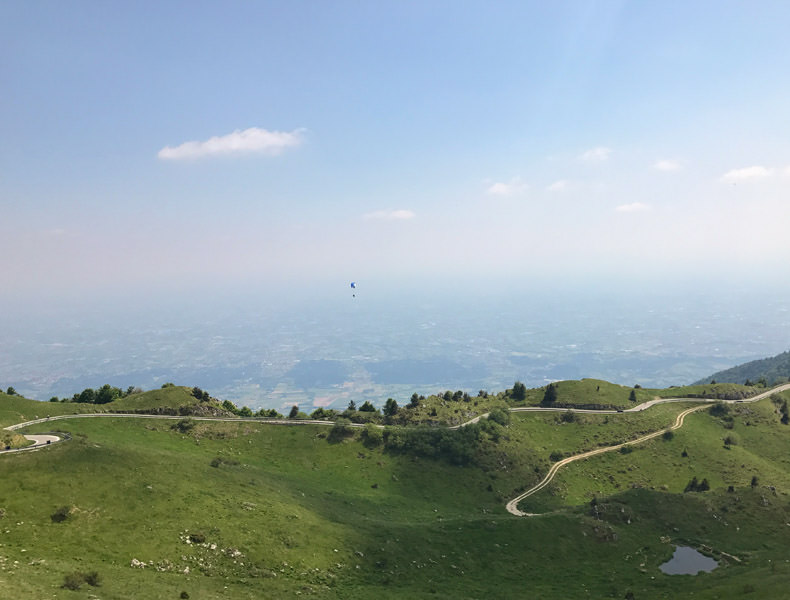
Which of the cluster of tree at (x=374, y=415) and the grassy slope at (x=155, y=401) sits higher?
the grassy slope at (x=155, y=401)

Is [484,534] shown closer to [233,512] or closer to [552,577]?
[552,577]

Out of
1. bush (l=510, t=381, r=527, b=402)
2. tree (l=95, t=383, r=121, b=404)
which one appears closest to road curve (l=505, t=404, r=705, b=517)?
bush (l=510, t=381, r=527, b=402)

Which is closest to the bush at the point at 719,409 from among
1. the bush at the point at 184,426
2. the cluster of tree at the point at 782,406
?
the cluster of tree at the point at 782,406

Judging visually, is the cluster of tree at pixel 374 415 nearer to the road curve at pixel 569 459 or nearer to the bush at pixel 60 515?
the road curve at pixel 569 459

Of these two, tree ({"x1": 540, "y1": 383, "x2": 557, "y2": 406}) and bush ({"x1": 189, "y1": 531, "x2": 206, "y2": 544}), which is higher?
tree ({"x1": 540, "y1": 383, "x2": 557, "y2": 406})

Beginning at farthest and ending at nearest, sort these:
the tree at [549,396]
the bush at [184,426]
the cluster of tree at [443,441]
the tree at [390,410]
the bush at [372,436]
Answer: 1. the tree at [549,396]
2. the tree at [390,410]
3. the bush at [372,436]
4. the cluster of tree at [443,441]
5. the bush at [184,426]

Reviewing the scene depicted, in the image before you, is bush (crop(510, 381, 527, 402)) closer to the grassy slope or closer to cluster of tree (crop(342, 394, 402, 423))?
cluster of tree (crop(342, 394, 402, 423))

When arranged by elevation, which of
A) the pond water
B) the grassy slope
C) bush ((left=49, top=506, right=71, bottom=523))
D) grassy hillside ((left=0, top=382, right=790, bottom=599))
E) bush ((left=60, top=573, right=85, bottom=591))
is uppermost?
the grassy slope
